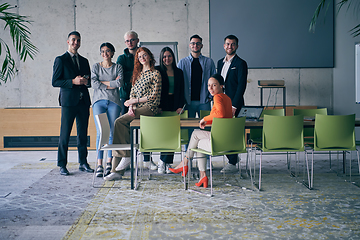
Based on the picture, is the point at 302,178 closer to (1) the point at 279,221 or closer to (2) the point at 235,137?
(2) the point at 235,137

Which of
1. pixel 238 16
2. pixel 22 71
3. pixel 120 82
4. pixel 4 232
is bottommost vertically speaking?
pixel 4 232

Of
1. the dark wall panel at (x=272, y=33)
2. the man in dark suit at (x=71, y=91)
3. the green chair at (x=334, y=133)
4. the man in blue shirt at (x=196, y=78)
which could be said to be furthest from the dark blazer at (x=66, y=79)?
the dark wall panel at (x=272, y=33)

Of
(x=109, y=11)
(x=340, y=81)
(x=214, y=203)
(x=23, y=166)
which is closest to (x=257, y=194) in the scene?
(x=214, y=203)

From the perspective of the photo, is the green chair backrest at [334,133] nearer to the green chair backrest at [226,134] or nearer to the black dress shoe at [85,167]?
the green chair backrest at [226,134]

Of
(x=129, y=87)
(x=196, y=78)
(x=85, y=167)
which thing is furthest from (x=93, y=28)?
(x=85, y=167)

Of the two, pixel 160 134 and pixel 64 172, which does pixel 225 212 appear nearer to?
pixel 160 134

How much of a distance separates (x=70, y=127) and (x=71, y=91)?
0.51 meters

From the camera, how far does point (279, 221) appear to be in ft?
9.00

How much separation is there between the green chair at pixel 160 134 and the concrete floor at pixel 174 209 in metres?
0.49

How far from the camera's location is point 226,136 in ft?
11.8

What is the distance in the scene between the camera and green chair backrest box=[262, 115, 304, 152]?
373cm

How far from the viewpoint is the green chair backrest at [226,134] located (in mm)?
3558

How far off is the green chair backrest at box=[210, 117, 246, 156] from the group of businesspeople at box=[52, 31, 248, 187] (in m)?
0.70

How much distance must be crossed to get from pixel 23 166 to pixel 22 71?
2953mm
